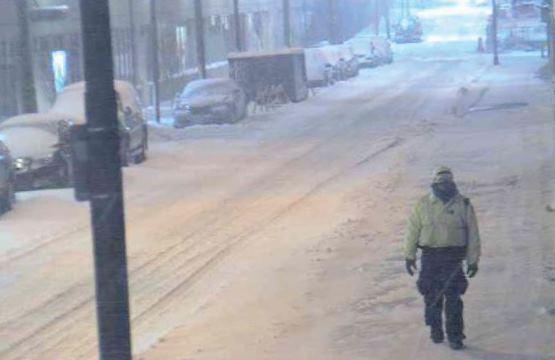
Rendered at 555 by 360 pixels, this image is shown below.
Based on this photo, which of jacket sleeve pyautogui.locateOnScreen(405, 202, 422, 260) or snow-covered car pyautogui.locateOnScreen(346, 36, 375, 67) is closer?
jacket sleeve pyautogui.locateOnScreen(405, 202, 422, 260)

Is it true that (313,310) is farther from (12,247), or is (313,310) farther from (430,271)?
(12,247)

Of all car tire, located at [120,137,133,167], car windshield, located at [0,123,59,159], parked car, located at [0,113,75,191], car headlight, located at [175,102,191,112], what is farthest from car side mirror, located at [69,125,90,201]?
car headlight, located at [175,102,191,112]

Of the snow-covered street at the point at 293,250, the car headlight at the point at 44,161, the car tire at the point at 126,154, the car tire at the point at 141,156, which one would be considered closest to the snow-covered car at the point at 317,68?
the snow-covered street at the point at 293,250

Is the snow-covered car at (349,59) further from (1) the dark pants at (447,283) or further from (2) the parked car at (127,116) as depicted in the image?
(1) the dark pants at (447,283)

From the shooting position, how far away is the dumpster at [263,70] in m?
51.1

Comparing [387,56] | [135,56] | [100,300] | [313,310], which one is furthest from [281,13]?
[100,300]

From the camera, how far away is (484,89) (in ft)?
176

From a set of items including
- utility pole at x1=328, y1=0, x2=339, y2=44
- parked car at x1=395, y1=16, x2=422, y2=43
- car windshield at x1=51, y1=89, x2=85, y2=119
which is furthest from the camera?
parked car at x1=395, y1=16, x2=422, y2=43

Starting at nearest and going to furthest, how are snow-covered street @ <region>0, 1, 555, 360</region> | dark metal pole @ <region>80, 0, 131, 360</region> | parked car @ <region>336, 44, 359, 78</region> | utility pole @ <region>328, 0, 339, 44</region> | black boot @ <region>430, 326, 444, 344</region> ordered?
1. dark metal pole @ <region>80, 0, 131, 360</region>
2. black boot @ <region>430, 326, 444, 344</region>
3. snow-covered street @ <region>0, 1, 555, 360</region>
4. parked car @ <region>336, 44, 359, 78</region>
5. utility pole @ <region>328, 0, 339, 44</region>

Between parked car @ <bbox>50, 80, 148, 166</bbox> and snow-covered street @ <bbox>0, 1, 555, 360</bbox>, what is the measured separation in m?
0.52

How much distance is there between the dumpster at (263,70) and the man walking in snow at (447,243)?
39.1 metres

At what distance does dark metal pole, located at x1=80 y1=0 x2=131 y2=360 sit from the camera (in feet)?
29.1

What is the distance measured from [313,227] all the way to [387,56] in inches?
2441

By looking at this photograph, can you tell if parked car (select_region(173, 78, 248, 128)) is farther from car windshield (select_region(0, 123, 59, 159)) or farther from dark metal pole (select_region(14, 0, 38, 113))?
car windshield (select_region(0, 123, 59, 159))
